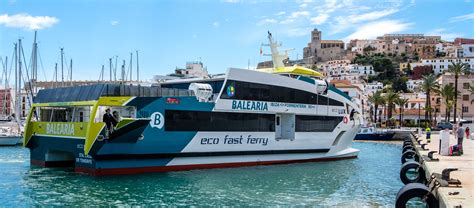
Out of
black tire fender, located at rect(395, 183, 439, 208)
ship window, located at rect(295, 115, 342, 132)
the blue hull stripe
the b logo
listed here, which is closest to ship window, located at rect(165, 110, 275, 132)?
the b logo

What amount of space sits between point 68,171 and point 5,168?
3.27m

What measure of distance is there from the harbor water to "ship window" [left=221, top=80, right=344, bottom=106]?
3189mm

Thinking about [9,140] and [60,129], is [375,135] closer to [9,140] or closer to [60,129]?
[9,140]

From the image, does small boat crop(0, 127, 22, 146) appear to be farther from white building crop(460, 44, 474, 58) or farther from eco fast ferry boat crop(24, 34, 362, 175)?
white building crop(460, 44, 474, 58)

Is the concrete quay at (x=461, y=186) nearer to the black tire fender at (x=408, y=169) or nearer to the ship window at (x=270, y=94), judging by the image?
the black tire fender at (x=408, y=169)

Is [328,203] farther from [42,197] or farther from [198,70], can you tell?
[198,70]

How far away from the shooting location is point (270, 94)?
2261 cm

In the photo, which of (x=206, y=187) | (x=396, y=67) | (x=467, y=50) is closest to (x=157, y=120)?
(x=206, y=187)

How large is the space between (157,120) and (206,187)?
3.66 metres

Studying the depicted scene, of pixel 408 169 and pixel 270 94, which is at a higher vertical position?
pixel 270 94

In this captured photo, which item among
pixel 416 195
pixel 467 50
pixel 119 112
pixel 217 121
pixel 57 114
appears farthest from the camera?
pixel 467 50

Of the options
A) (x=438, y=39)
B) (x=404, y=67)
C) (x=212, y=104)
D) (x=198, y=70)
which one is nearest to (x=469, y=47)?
(x=404, y=67)

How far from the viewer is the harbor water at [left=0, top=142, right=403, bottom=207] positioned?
45.4 ft

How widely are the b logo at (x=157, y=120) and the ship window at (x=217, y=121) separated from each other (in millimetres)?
249
